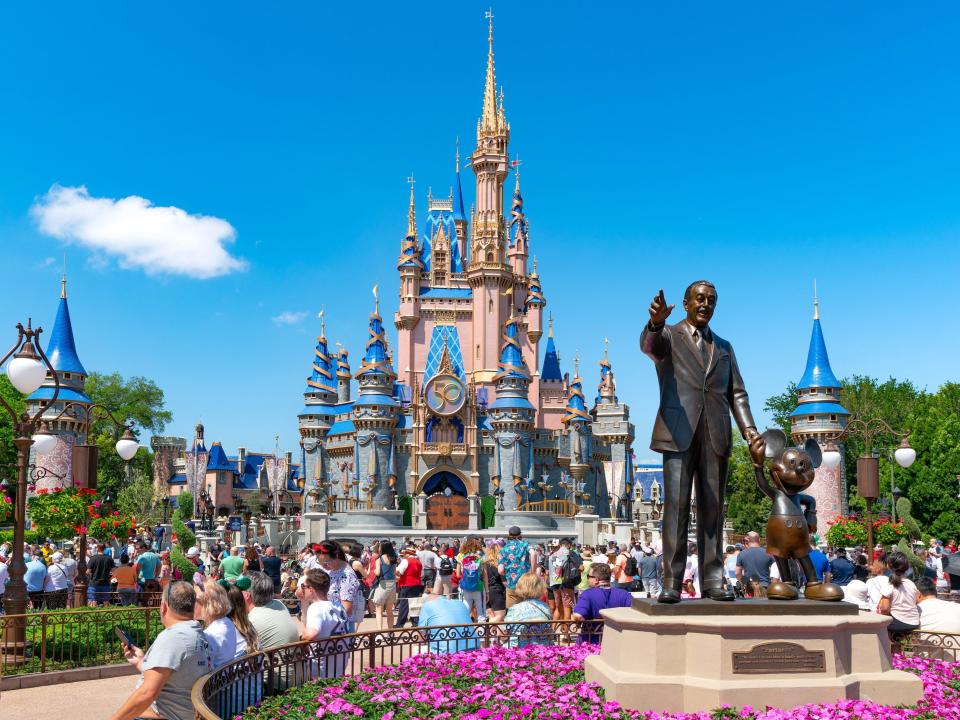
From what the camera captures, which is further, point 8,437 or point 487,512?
point 8,437

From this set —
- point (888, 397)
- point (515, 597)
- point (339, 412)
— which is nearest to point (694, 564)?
point (515, 597)

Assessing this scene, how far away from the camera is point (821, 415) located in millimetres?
51156

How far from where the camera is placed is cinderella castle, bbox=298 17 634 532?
53.4 metres

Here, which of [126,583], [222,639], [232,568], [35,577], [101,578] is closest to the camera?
[222,639]

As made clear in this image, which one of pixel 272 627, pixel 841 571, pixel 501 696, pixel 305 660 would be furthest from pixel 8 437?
pixel 501 696

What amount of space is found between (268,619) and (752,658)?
4.10 m

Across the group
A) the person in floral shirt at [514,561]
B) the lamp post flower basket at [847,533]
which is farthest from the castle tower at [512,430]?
the person in floral shirt at [514,561]

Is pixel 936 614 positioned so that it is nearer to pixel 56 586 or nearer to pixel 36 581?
pixel 36 581

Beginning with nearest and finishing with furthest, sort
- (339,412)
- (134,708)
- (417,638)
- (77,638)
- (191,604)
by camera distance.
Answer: (134,708) < (191,604) < (417,638) < (77,638) < (339,412)

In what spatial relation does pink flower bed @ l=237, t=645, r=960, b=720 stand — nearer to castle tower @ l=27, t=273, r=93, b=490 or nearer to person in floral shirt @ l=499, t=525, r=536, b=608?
person in floral shirt @ l=499, t=525, r=536, b=608

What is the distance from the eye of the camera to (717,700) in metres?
6.98

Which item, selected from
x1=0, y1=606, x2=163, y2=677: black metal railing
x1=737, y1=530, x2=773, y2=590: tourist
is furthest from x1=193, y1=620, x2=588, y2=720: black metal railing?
x1=0, y1=606, x2=163, y2=677: black metal railing

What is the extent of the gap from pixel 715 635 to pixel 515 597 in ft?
11.5

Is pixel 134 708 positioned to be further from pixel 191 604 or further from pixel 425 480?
pixel 425 480
